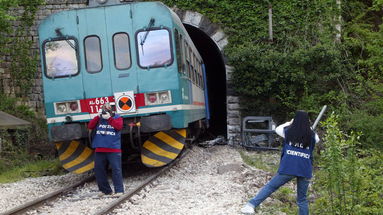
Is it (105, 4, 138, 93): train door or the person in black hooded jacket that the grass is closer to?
(105, 4, 138, 93): train door

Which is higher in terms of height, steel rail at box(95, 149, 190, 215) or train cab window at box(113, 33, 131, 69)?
train cab window at box(113, 33, 131, 69)

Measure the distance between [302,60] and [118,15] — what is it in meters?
7.25

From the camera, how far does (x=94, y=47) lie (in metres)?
8.68

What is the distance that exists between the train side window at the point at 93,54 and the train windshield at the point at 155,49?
74cm

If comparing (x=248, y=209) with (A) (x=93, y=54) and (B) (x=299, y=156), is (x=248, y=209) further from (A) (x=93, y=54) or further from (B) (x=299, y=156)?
(A) (x=93, y=54)

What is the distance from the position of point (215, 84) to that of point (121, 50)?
58.3 ft

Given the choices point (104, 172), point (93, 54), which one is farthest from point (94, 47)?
point (104, 172)

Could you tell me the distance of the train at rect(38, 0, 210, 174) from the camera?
27.6ft

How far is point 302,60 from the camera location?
46.8ft

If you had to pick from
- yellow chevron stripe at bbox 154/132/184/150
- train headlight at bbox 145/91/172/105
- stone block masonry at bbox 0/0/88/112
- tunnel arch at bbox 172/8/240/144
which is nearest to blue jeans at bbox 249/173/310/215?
train headlight at bbox 145/91/172/105

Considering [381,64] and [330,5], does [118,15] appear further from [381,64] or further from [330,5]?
[330,5]

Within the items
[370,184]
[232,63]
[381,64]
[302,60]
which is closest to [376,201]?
[370,184]

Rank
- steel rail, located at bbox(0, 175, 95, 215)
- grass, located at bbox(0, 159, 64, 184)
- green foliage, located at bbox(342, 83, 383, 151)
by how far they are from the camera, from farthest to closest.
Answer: green foliage, located at bbox(342, 83, 383, 151) → grass, located at bbox(0, 159, 64, 184) → steel rail, located at bbox(0, 175, 95, 215)

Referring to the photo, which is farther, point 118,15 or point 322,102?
point 322,102
